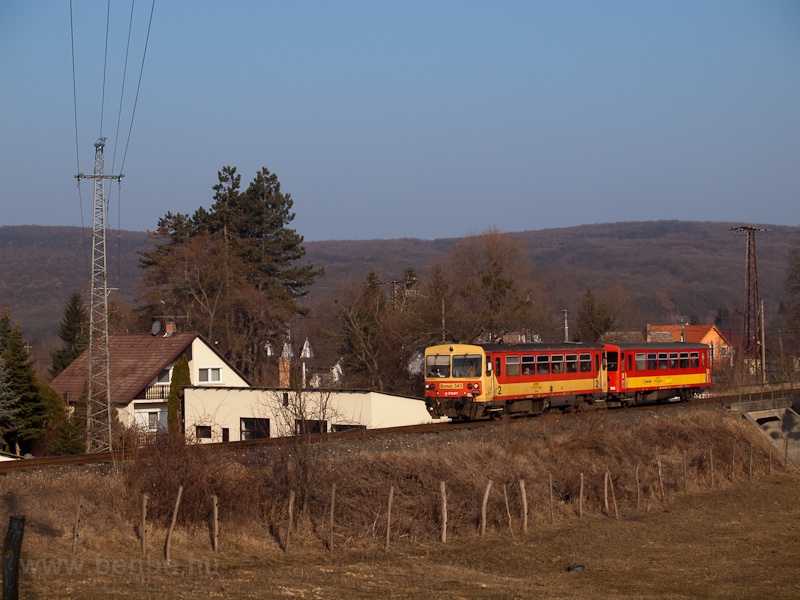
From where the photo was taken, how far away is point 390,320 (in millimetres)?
64188

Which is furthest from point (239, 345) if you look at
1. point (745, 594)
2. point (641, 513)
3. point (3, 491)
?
point (745, 594)

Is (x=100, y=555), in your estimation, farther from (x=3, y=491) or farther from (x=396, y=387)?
(x=396, y=387)

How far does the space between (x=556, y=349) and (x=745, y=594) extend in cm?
1702

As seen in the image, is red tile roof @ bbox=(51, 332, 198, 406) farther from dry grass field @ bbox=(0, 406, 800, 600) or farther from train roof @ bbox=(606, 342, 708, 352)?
dry grass field @ bbox=(0, 406, 800, 600)

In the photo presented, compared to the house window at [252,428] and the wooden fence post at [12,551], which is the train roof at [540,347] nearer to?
the house window at [252,428]

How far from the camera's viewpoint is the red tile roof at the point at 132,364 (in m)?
47.1

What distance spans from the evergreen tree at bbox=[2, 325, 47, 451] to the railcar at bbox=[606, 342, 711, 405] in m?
24.2

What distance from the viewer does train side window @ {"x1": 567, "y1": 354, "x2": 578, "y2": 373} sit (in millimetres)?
33375

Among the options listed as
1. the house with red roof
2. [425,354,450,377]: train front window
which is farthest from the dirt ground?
the house with red roof

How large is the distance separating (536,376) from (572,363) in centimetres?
235

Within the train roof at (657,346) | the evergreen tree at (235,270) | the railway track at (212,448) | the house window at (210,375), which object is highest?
the evergreen tree at (235,270)

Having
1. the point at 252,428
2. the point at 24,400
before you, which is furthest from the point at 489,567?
the point at 24,400

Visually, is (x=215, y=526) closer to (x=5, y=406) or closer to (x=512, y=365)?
(x=512, y=365)

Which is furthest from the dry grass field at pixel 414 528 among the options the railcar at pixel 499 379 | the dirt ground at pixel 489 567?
the railcar at pixel 499 379
